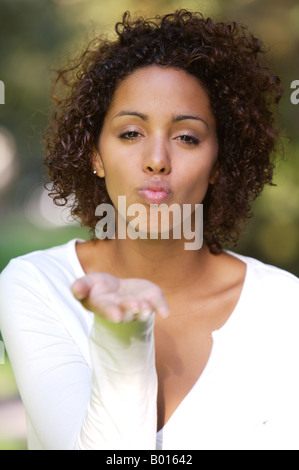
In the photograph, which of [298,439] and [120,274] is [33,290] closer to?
[120,274]

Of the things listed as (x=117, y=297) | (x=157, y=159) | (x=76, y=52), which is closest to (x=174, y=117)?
(x=157, y=159)

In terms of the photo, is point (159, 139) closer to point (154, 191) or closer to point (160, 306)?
point (154, 191)

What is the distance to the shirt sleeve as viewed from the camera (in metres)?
1.41

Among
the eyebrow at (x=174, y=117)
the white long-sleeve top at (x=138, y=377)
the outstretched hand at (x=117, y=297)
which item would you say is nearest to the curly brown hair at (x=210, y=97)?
the eyebrow at (x=174, y=117)

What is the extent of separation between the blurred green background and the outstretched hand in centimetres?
239

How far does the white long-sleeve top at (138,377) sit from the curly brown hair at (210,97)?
0.98 feet

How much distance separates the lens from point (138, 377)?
146 centimetres

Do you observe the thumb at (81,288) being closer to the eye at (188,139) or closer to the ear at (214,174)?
the eye at (188,139)

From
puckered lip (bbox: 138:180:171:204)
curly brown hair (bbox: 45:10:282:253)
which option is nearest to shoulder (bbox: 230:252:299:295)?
curly brown hair (bbox: 45:10:282:253)

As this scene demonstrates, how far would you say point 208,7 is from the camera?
4160 mm

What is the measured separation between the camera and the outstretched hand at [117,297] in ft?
3.84

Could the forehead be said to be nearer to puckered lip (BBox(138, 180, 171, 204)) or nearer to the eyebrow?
the eyebrow

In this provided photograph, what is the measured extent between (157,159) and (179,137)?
0.14 metres
